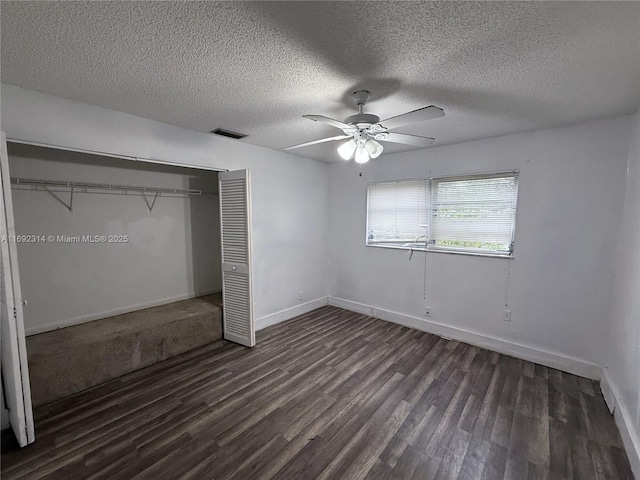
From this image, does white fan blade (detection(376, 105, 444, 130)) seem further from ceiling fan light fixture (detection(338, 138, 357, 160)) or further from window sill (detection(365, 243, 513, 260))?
window sill (detection(365, 243, 513, 260))

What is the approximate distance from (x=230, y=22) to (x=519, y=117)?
2556 millimetres

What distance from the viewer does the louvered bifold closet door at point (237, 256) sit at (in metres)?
3.06

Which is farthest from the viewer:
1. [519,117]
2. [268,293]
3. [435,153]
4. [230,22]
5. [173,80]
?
[268,293]

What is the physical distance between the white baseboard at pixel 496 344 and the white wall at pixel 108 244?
8.68ft

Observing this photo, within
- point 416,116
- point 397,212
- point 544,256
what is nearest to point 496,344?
point 544,256

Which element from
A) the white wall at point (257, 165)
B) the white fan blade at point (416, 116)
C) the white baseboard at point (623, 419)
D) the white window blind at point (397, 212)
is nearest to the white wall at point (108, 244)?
the white wall at point (257, 165)

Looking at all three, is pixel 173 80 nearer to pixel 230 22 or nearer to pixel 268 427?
pixel 230 22

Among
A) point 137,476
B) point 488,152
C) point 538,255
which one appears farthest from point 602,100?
point 137,476

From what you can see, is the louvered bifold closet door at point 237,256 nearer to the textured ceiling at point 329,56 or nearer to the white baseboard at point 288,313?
the white baseboard at point 288,313

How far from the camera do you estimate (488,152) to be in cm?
313

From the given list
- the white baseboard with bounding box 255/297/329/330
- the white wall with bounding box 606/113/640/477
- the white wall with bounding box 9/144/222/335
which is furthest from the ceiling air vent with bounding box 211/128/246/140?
the white wall with bounding box 606/113/640/477

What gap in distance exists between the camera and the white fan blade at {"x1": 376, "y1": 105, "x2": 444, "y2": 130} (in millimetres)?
1649

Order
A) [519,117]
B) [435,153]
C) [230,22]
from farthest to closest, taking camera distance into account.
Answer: [435,153] → [519,117] → [230,22]

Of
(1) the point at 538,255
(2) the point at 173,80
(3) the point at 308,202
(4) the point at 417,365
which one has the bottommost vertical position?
(4) the point at 417,365
